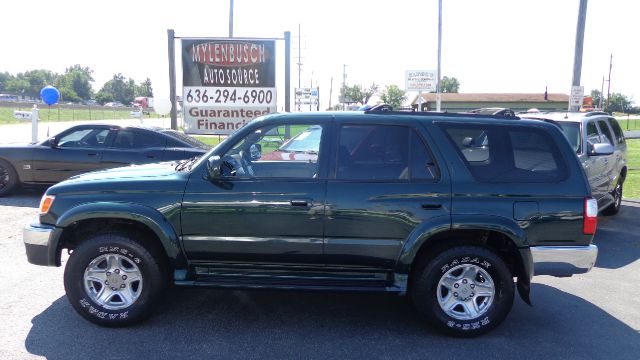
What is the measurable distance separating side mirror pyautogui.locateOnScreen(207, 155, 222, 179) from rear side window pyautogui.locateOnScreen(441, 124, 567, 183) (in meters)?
1.85

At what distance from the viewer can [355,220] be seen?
4.25 meters

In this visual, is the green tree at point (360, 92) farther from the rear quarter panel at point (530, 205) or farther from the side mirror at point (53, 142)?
the rear quarter panel at point (530, 205)

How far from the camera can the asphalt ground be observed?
4.07 metres

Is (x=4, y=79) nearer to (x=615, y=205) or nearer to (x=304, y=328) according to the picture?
(x=615, y=205)

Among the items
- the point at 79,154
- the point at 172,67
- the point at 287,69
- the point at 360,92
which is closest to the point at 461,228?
the point at 79,154

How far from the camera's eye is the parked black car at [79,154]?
9.81 meters

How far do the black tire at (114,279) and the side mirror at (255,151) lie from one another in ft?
3.75

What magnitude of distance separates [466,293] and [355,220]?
1.11 m

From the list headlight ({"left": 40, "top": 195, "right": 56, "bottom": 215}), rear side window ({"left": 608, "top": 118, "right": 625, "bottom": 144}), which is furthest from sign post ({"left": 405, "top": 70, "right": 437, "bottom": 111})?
headlight ({"left": 40, "top": 195, "right": 56, "bottom": 215})

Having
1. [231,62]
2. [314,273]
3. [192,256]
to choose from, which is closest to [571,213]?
[314,273]

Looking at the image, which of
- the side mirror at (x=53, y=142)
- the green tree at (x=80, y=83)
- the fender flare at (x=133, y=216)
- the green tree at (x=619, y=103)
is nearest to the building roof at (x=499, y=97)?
the green tree at (x=619, y=103)

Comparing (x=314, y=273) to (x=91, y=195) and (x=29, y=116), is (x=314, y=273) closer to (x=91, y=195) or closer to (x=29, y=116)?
(x=91, y=195)

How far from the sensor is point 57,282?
550cm

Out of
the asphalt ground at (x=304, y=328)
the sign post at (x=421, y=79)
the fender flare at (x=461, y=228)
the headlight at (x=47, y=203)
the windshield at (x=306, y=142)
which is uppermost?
the sign post at (x=421, y=79)
